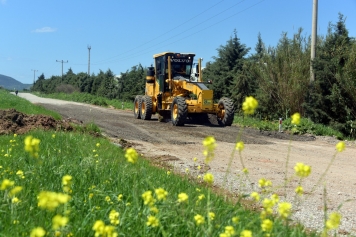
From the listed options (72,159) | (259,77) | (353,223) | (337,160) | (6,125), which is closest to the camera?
(353,223)

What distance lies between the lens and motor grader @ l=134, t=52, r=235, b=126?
59.7 ft

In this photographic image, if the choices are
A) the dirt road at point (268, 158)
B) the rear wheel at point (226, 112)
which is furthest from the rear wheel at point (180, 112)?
the rear wheel at point (226, 112)

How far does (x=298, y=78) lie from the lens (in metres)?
20.9

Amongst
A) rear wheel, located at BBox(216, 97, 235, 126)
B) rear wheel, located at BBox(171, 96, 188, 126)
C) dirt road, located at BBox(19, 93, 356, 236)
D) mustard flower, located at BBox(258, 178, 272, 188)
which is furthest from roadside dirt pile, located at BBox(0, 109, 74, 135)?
mustard flower, located at BBox(258, 178, 272, 188)

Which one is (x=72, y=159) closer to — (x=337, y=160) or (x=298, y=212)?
(x=298, y=212)

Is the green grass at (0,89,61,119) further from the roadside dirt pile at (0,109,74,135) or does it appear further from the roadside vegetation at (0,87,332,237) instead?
the roadside vegetation at (0,87,332,237)

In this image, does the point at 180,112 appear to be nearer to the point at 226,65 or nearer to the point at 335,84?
the point at 335,84

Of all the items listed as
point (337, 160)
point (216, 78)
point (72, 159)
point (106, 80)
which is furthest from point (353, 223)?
point (106, 80)

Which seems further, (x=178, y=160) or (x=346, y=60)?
(x=346, y=60)

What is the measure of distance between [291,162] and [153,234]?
304 inches

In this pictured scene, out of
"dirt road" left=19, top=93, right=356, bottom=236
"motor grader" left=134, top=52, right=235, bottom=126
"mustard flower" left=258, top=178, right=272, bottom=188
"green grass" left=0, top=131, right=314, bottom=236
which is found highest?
"motor grader" left=134, top=52, right=235, bottom=126

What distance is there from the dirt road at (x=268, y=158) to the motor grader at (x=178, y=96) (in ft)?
2.95

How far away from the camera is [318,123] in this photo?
Result: 18641 mm

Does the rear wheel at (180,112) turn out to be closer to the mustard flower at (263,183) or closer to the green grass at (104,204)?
the green grass at (104,204)
